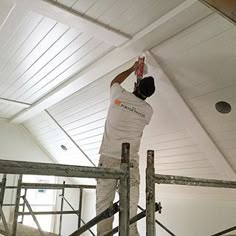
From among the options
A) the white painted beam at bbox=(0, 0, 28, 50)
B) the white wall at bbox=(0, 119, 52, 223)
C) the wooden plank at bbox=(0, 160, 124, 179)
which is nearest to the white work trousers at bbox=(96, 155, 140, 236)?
the wooden plank at bbox=(0, 160, 124, 179)

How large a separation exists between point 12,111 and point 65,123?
939mm

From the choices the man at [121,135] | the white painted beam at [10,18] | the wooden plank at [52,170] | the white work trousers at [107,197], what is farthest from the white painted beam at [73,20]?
the wooden plank at [52,170]

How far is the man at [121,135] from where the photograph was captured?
170 centimetres

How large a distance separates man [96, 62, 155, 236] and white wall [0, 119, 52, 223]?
3.41 m

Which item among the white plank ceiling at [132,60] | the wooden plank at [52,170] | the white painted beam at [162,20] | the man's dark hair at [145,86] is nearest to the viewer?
the wooden plank at [52,170]

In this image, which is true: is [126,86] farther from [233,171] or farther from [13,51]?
[233,171]

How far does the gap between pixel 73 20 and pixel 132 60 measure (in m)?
0.61

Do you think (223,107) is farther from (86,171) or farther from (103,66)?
(86,171)

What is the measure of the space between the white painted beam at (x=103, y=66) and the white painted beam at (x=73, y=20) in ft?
0.32

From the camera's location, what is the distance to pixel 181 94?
2.25 meters

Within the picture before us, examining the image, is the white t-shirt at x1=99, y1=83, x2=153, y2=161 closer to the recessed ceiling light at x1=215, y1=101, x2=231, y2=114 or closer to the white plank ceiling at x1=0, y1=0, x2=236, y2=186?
the white plank ceiling at x1=0, y1=0, x2=236, y2=186

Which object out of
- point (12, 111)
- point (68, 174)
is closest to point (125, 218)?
point (68, 174)

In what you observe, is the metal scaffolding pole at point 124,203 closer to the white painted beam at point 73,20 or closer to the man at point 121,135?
the man at point 121,135

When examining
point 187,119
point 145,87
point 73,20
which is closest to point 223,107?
point 187,119
